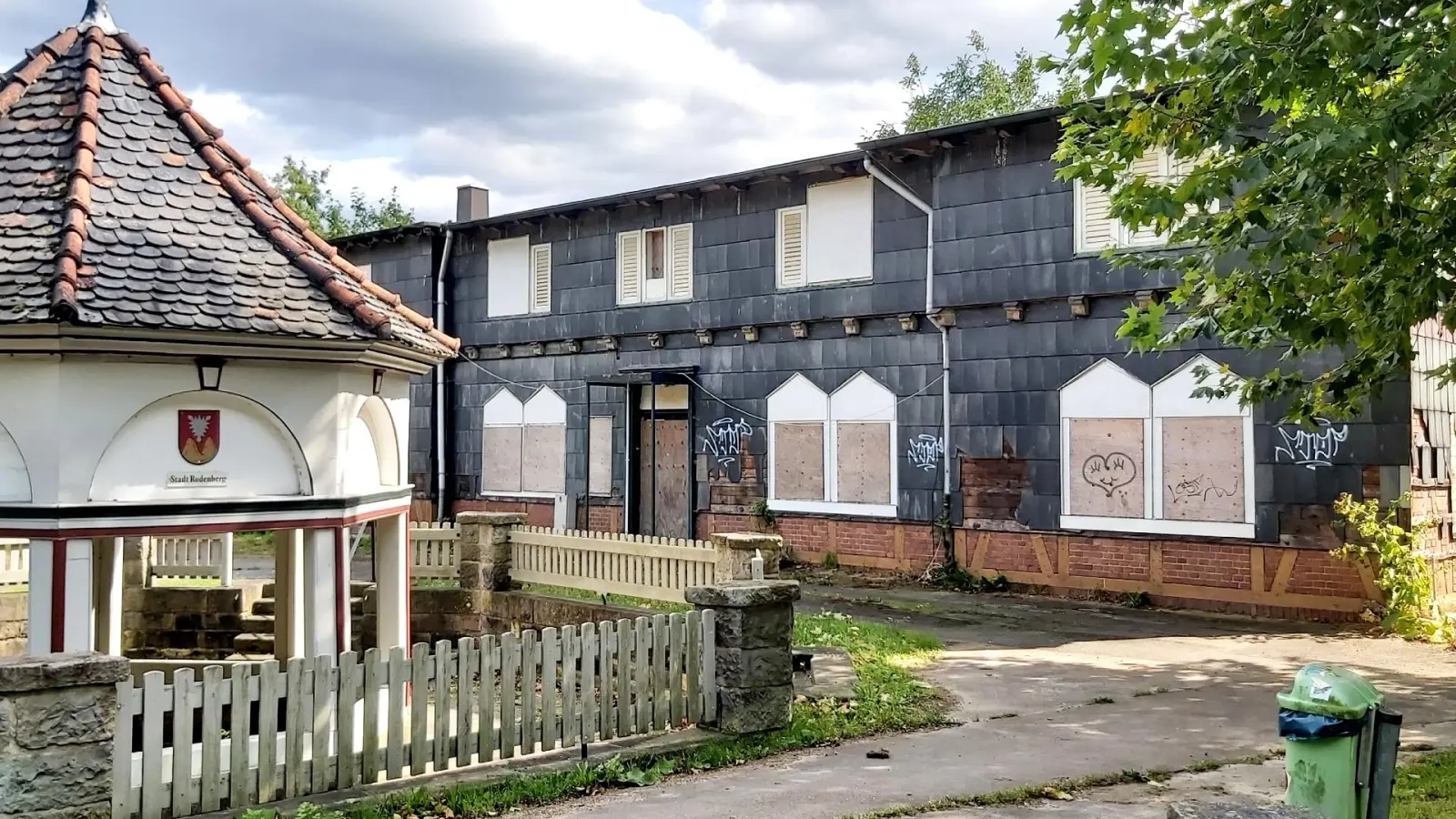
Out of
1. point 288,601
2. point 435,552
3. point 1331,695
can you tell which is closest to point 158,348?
point 288,601

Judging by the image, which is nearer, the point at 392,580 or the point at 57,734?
the point at 57,734

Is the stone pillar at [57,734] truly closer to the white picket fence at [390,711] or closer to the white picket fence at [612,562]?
the white picket fence at [390,711]

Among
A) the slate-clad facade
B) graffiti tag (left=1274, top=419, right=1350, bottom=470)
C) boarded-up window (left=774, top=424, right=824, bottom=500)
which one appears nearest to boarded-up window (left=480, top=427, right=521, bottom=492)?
the slate-clad facade

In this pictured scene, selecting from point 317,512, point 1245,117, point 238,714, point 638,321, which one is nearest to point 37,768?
point 238,714

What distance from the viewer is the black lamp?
302 inches

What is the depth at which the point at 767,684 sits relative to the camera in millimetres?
8688

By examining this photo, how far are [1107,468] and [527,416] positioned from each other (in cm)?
1349

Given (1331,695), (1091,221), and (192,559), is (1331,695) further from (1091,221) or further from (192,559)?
(192,559)

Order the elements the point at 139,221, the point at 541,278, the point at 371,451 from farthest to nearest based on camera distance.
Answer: the point at 541,278 < the point at 371,451 < the point at 139,221

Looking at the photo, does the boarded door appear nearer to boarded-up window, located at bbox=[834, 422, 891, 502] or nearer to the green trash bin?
boarded-up window, located at bbox=[834, 422, 891, 502]

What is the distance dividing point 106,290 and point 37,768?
9.92ft

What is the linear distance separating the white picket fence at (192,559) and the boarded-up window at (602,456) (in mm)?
8833

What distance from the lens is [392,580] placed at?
32.5ft

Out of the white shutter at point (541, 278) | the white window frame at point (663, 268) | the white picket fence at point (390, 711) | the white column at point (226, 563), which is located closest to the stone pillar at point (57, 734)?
the white picket fence at point (390, 711)
